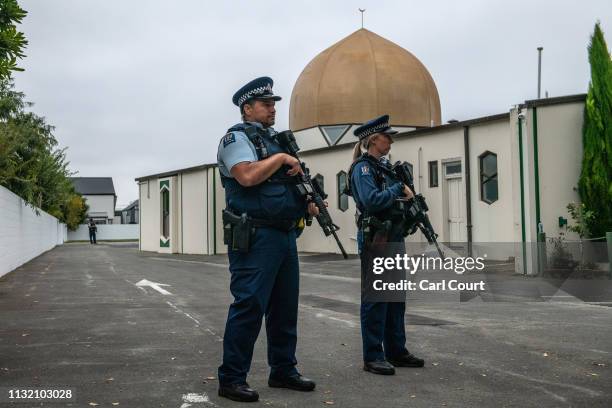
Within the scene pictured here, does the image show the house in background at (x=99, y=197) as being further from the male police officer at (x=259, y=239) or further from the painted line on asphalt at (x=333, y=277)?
the male police officer at (x=259, y=239)

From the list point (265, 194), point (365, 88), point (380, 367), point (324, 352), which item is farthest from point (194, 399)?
point (365, 88)

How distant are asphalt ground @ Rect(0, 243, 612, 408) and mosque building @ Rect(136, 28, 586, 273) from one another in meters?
2.20

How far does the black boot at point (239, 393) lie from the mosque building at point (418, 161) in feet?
12.8

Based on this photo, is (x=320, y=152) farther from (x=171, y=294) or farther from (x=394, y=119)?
(x=171, y=294)

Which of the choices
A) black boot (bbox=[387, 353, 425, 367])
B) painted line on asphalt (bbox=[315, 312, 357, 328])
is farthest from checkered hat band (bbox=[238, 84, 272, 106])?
painted line on asphalt (bbox=[315, 312, 357, 328])

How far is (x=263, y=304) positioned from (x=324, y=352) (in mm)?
1845

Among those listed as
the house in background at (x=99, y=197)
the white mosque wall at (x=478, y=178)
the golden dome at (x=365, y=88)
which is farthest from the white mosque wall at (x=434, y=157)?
the house in background at (x=99, y=197)

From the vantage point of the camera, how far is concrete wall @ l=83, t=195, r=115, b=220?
103 metres

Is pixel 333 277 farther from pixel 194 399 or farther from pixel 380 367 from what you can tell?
pixel 194 399

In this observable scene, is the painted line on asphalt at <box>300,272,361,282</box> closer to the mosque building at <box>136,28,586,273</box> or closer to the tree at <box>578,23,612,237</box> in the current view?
the mosque building at <box>136,28,586,273</box>

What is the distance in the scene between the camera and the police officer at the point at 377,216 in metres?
5.64

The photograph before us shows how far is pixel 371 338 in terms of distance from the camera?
18.5ft

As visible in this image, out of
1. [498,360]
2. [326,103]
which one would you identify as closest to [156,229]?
[326,103]

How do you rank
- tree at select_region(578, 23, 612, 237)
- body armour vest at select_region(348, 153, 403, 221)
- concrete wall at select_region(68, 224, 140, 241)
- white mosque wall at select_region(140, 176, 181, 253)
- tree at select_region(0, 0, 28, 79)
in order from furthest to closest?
concrete wall at select_region(68, 224, 140, 241) < white mosque wall at select_region(140, 176, 181, 253) < tree at select_region(578, 23, 612, 237) < tree at select_region(0, 0, 28, 79) < body armour vest at select_region(348, 153, 403, 221)
